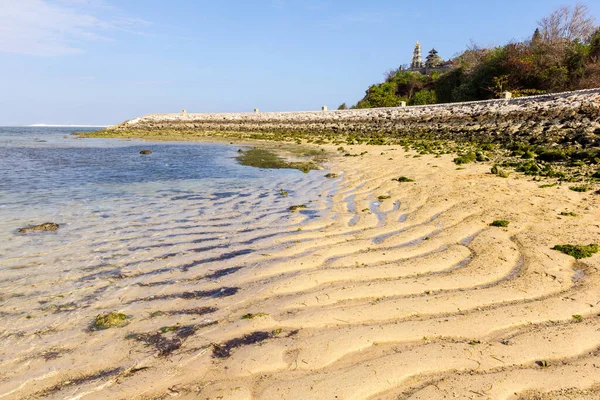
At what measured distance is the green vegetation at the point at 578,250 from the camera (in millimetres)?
4764

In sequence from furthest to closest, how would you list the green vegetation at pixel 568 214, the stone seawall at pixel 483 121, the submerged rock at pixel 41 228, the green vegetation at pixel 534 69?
the green vegetation at pixel 534 69 → the stone seawall at pixel 483 121 → the submerged rock at pixel 41 228 → the green vegetation at pixel 568 214

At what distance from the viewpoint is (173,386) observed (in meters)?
2.76

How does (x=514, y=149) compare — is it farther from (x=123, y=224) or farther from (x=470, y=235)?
(x=123, y=224)

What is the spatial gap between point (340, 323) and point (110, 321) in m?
2.20

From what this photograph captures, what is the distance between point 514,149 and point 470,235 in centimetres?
992

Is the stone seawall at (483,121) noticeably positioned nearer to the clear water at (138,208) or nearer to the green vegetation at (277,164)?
the green vegetation at (277,164)

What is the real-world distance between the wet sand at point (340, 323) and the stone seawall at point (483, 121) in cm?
1057

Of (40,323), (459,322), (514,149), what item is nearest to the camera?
(459,322)

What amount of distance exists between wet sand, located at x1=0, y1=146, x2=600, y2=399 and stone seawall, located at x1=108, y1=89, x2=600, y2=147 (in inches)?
416

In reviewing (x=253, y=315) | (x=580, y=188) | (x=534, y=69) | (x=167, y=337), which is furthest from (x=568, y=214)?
(x=534, y=69)

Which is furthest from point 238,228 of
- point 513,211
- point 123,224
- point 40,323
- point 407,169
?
point 407,169

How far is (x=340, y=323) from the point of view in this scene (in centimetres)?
353

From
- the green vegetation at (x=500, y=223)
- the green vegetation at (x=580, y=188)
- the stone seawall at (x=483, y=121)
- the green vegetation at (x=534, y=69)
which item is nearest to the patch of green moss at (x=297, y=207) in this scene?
the green vegetation at (x=500, y=223)

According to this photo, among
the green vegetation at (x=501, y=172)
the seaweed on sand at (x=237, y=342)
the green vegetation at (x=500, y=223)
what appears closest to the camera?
the seaweed on sand at (x=237, y=342)
